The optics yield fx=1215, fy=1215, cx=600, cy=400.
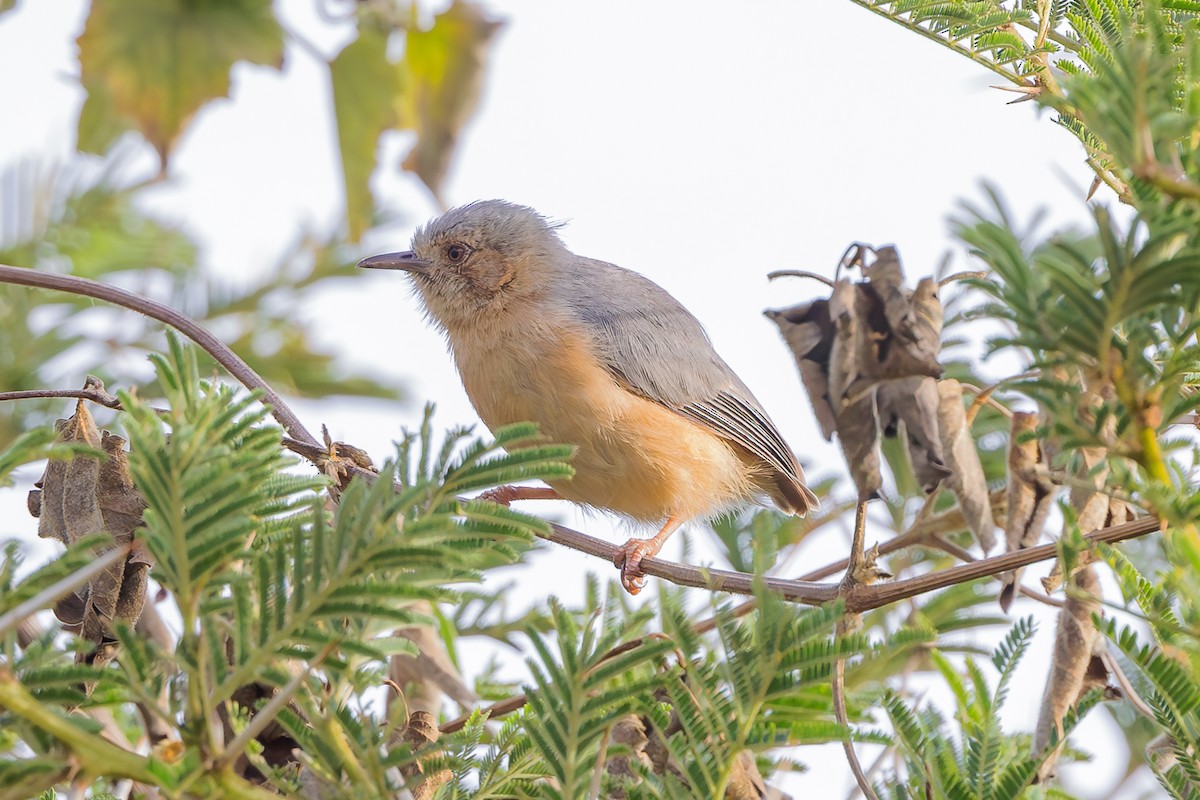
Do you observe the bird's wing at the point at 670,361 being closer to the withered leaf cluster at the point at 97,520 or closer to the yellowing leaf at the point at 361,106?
the yellowing leaf at the point at 361,106

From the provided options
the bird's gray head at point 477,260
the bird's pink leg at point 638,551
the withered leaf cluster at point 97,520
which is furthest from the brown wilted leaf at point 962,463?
the bird's gray head at point 477,260

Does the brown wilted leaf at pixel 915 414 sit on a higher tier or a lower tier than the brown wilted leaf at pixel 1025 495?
higher

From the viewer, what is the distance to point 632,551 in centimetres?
474

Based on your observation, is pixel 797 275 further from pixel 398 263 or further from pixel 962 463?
pixel 398 263

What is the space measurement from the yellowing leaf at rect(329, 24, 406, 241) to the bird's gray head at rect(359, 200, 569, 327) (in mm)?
1580

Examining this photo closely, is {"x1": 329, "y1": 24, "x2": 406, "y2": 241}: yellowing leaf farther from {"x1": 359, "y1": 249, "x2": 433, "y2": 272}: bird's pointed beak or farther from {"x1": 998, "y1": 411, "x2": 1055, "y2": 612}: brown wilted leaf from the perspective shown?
{"x1": 998, "y1": 411, "x2": 1055, "y2": 612}: brown wilted leaf

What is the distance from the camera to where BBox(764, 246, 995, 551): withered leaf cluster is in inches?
121

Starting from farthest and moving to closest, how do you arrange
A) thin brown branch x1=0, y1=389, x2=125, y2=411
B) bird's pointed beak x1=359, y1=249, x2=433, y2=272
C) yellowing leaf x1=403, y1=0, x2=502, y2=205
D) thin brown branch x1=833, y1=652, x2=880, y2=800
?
bird's pointed beak x1=359, y1=249, x2=433, y2=272 → yellowing leaf x1=403, y1=0, x2=502, y2=205 → thin brown branch x1=0, y1=389, x2=125, y2=411 → thin brown branch x1=833, y1=652, x2=880, y2=800

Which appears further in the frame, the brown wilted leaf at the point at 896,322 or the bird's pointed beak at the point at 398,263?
the bird's pointed beak at the point at 398,263

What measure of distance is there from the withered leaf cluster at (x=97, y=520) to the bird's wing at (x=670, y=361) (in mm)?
2659

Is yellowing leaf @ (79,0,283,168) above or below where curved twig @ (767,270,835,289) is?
above

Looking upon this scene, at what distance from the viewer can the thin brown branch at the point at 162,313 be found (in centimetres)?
282

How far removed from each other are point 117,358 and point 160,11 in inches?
81.5

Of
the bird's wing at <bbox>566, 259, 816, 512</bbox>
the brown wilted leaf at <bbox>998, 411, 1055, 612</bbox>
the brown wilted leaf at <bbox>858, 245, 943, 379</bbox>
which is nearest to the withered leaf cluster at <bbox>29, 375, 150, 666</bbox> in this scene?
the brown wilted leaf at <bbox>858, 245, 943, 379</bbox>
